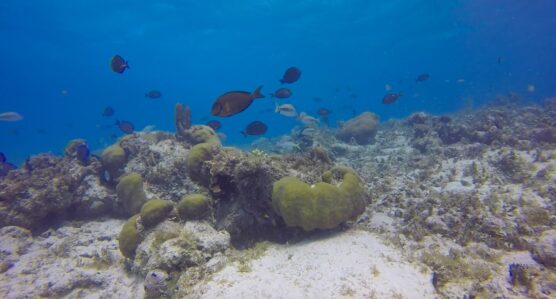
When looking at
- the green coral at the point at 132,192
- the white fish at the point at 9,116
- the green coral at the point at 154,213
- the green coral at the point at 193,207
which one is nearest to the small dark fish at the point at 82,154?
the green coral at the point at 132,192

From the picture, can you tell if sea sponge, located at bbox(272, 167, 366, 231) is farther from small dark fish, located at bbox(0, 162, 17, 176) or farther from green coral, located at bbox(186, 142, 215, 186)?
small dark fish, located at bbox(0, 162, 17, 176)

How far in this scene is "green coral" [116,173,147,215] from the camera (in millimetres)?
8633

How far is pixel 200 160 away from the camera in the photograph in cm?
720

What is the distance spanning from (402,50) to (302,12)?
1492 inches

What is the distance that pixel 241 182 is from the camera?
636 cm

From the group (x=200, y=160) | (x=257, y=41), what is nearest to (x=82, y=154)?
(x=200, y=160)

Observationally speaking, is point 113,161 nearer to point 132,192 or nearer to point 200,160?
point 132,192

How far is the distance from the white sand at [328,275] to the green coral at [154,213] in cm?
237

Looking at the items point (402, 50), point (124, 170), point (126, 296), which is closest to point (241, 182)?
point (126, 296)

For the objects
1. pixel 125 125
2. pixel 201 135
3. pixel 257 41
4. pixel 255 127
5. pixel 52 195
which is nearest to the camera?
pixel 52 195

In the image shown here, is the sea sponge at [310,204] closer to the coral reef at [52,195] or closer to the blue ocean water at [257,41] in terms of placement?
the coral reef at [52,195]

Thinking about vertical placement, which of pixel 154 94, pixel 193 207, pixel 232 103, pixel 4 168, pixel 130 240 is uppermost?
pixel 154 94

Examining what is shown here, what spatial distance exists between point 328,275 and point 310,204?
1323 millimetres

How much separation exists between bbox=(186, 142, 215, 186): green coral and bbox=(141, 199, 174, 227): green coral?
966mm
